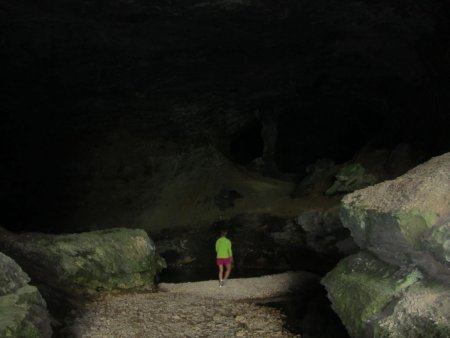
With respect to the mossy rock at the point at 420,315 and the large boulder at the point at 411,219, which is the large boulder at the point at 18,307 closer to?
the mossy rock at the point at 420,315

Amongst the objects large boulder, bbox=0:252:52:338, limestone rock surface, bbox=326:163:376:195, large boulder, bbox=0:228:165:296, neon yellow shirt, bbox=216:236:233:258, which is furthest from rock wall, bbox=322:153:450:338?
limestone rock surface, bbox=326:163:376:195

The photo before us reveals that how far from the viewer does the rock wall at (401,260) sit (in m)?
6.20

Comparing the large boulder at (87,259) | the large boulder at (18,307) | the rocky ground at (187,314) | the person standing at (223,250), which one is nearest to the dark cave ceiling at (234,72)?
the large boulder at (87,259)

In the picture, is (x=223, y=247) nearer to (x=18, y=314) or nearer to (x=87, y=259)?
(x=87, y=259)

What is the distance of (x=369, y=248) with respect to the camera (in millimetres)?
8383

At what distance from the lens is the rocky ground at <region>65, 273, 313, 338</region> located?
902cm

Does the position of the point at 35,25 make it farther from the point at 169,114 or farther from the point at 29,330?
the point at 29,330

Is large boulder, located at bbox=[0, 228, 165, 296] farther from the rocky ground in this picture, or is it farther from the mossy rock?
the mossy rock

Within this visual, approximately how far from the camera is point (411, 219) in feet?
22.4

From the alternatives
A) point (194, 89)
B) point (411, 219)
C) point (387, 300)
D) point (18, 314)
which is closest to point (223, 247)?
point (387, 300)

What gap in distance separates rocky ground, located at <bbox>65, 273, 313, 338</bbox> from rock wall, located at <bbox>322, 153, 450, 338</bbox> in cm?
202

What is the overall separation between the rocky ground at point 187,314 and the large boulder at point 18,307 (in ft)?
6.08

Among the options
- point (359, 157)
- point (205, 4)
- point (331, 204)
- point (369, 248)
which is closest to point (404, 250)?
point (369, 248)

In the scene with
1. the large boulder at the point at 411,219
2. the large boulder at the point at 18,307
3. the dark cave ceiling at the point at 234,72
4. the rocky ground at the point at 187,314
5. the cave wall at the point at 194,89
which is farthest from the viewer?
the cave wall at the point at 194,89
